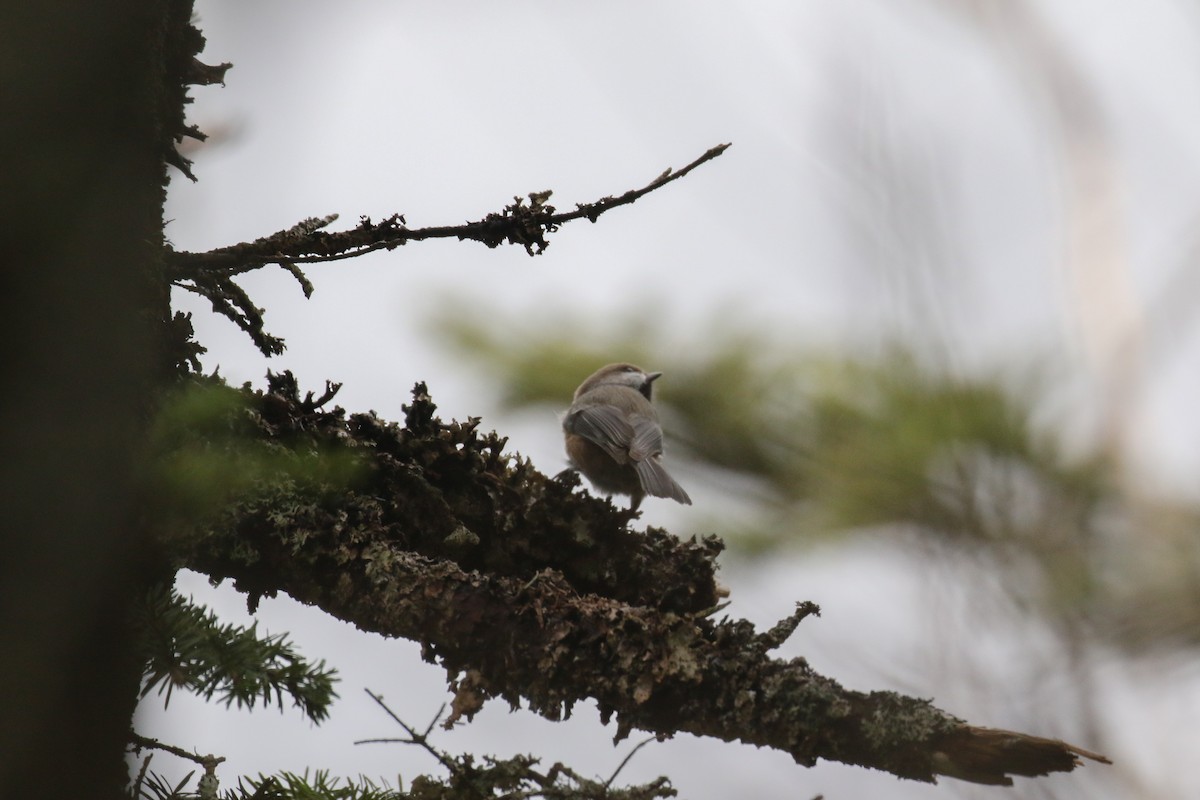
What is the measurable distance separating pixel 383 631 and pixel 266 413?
0.39m

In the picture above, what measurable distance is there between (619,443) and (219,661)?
239cm

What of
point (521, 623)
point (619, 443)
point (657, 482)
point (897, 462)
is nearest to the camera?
point (521, 623)

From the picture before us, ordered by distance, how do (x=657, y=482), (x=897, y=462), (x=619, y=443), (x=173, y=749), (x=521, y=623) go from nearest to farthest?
(x=173, y=749) → (x=521, y=623) → (x=657, y=482) → (x=619, y=443) → (x=897, y=462)

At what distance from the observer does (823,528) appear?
440 cm

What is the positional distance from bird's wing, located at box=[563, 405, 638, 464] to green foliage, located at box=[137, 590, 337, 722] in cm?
220

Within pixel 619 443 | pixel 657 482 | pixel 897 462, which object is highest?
pixel 897 462

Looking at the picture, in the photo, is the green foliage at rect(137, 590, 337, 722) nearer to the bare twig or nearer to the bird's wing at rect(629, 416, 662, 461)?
the bare twig

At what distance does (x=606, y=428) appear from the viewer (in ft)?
12.2

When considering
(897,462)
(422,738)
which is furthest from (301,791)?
(897,462)

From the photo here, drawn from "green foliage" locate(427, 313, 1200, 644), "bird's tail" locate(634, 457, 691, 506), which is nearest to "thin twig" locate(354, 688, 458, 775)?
"bird's tail" locate(634, 457, 691, 506)

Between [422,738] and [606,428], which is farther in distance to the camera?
[606,428]

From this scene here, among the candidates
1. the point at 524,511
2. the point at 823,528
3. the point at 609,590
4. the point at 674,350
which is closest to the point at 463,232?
the point at 524,511

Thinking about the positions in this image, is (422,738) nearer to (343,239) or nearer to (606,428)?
(343,239)

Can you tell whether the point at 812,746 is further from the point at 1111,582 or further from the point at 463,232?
the point at 1111,582
